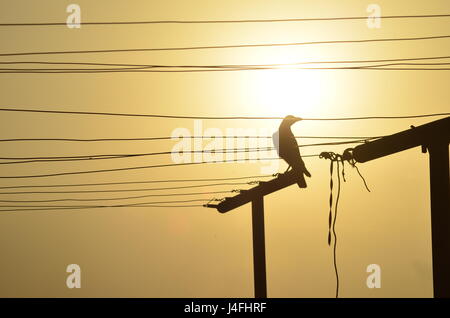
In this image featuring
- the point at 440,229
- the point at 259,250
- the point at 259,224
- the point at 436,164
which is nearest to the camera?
the point at 440,229

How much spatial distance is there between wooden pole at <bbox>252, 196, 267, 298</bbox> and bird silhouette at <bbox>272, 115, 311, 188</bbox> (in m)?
1.76

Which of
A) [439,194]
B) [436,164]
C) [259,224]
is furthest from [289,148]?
[439,194]

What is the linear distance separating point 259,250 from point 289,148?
2.52m

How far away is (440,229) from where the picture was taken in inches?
327

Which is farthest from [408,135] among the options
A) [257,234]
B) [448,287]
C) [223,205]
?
[223,205]

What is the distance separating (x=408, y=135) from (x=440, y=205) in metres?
1.27

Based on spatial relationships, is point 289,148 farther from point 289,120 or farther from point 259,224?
point 259,224

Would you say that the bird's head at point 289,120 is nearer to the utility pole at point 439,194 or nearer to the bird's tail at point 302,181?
the bird's tail at point 302,181

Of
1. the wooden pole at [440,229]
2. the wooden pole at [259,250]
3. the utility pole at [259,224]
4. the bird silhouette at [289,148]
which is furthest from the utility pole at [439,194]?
the wooden pole at [259,250]

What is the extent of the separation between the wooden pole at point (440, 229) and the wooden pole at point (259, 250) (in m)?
5.84

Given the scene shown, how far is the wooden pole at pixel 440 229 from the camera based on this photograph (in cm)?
829

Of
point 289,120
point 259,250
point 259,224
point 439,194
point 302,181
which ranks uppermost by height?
point 289,120
